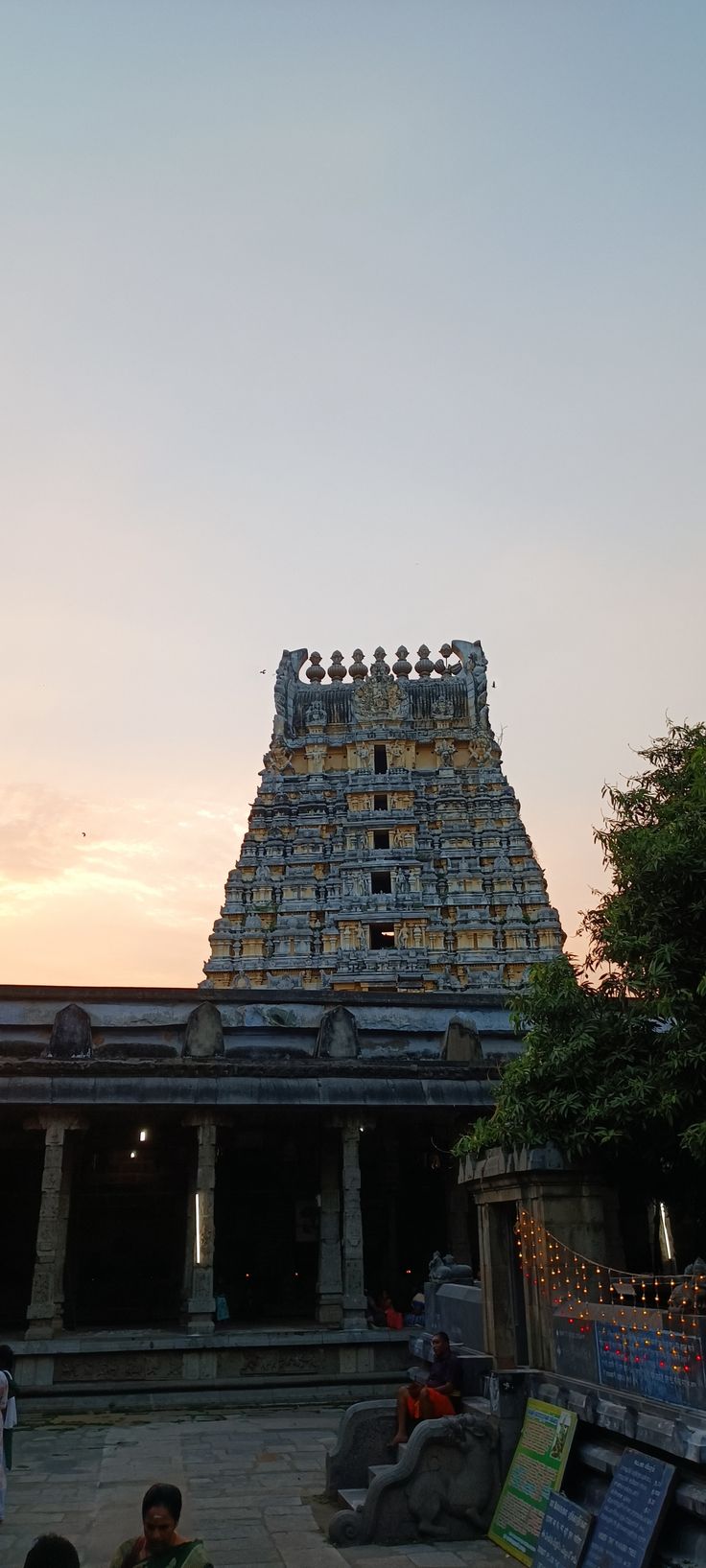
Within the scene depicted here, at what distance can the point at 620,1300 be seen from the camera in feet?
32.6

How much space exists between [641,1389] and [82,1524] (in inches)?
209

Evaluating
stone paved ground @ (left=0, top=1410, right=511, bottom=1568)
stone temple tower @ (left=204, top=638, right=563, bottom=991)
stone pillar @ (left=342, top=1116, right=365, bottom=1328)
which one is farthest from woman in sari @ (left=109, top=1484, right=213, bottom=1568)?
stone temple tower @ (left=204, top=638, right=563, bottom=991)

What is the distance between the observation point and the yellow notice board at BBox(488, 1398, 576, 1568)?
8852 mm

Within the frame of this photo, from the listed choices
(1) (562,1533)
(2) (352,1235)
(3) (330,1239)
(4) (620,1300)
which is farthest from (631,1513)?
(3) (330,1239)

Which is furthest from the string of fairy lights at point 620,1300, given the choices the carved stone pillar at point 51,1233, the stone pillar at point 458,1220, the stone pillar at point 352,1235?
the stone pillar at point 458,1220

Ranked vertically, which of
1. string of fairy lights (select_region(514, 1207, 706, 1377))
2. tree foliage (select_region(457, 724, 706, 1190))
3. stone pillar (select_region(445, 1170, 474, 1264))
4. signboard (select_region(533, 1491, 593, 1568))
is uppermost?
tree foliage (select_region(457, 724, 706, 1190))

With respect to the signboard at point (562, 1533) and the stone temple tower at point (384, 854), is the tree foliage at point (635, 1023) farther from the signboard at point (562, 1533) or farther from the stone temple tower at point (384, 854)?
the stone temple tower at point (384, 854)

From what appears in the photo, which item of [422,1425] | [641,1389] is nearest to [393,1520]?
[422,1425]

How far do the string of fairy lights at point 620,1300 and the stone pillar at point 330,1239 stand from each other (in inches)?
399

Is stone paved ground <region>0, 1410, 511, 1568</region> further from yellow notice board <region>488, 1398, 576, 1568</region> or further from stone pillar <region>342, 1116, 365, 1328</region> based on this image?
stone pillar <region>342, 1116, 365, 1328</region>

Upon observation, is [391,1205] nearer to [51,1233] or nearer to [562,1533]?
[51,1233]

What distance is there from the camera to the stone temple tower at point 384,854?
155ft

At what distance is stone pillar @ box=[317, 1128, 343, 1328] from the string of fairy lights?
10.1m

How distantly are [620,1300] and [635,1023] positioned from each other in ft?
10.3
